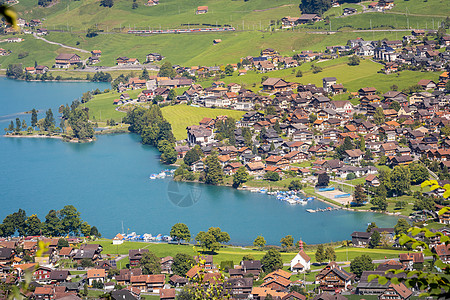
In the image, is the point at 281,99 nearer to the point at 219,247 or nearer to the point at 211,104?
the point at 211,104

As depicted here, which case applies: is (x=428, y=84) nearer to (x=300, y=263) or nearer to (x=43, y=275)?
(x=300, y=263)

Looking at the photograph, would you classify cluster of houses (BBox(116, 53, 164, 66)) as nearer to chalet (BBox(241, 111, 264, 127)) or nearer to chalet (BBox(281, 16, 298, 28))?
chalet (BBox(281, 16, 298, 28))

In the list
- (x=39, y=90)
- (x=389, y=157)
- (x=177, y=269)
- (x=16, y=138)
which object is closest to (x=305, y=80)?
(x=389, y=157)

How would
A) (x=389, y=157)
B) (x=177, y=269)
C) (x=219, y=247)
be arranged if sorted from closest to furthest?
(x=177, y=269), (x=219, y=247), (x=389, y=157)

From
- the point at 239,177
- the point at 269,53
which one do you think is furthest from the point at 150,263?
the point at 269,53

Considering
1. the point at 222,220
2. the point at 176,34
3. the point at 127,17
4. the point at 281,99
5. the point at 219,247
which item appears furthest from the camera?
the point at 127,17

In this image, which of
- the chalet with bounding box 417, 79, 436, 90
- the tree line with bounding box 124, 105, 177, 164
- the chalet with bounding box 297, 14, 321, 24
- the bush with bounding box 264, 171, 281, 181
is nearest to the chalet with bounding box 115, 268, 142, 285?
the bush with bounding box 264, 171, 281, 181
